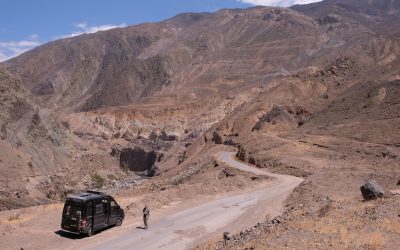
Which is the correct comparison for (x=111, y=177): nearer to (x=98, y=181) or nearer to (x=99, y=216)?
(x=98, y=181)

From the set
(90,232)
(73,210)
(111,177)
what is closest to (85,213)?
(73,210)

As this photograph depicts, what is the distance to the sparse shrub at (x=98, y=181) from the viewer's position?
58.6 meters

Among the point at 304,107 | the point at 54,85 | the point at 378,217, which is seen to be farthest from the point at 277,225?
the point at 54,85

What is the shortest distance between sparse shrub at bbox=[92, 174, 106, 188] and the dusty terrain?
0.85ft

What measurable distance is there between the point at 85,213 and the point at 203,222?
16.2 feet

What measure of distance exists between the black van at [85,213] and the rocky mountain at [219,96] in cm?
1908

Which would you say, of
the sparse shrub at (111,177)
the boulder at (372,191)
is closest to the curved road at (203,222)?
the boulder at (372,191)

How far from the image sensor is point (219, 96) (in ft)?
341

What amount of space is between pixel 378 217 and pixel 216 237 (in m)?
5.36

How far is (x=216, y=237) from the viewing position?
17562mm

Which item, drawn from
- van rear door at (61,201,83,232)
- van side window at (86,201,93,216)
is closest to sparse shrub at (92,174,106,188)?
van rear door at (61,201,83,232)

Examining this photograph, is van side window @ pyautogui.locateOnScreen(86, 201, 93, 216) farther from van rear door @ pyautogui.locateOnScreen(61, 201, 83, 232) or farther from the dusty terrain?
the dusty terrain

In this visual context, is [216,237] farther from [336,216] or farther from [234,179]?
[234,179]

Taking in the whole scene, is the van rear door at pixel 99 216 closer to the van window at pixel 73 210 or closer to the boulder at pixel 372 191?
the van window at pixel 73 210
